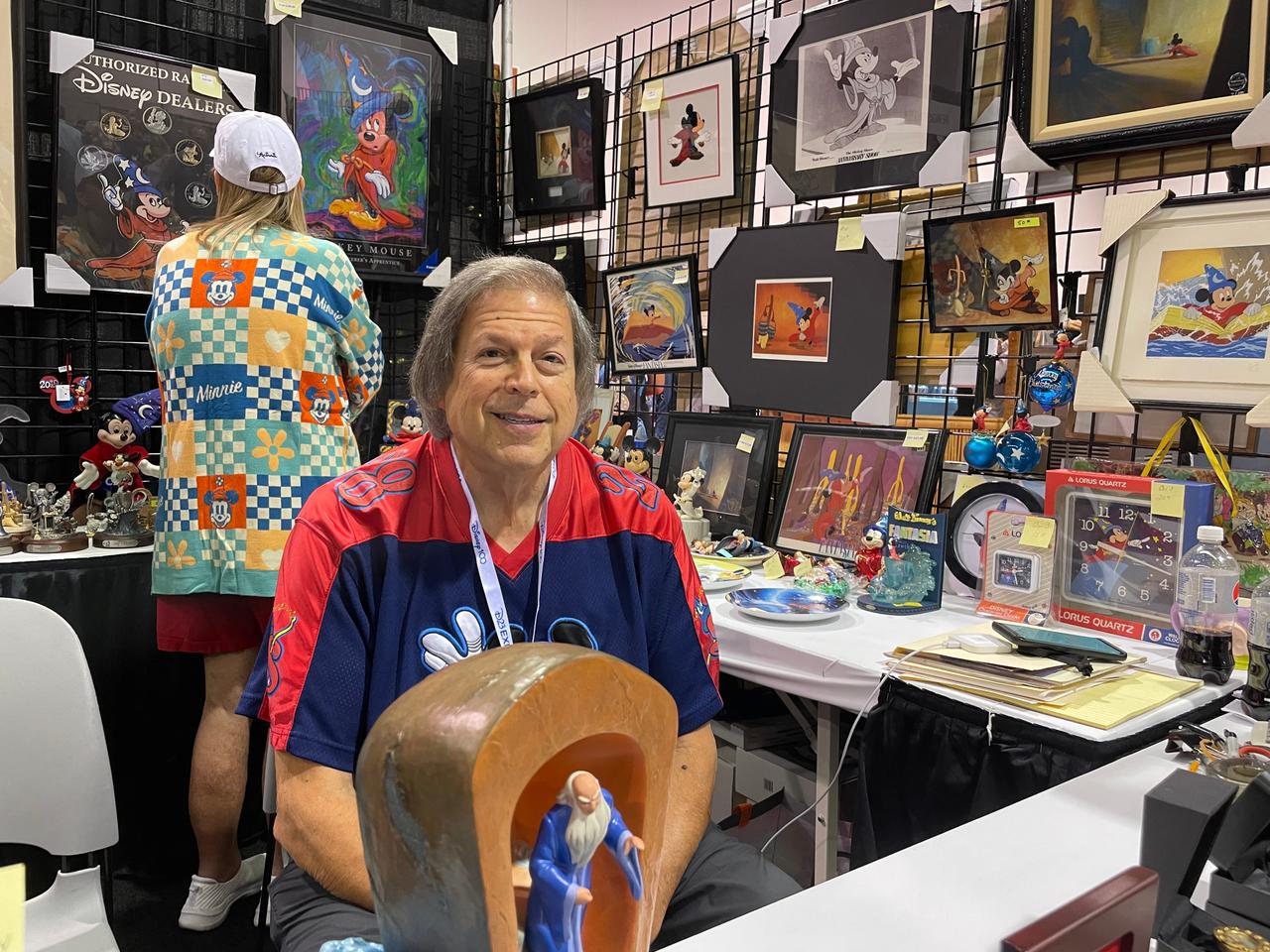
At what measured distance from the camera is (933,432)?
2.20m

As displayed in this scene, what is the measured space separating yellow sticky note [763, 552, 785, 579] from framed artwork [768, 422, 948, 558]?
0.11m

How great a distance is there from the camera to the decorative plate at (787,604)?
1875 mm

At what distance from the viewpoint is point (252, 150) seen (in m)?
1.99

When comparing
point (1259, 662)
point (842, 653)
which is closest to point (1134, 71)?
point (1259, 662)

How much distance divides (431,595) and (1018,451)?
1412 mm

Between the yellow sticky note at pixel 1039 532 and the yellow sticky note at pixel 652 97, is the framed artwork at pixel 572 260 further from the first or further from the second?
the yellow sticky note at pixel 1039 532

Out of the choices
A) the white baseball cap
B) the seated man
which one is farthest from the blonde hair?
the seated man

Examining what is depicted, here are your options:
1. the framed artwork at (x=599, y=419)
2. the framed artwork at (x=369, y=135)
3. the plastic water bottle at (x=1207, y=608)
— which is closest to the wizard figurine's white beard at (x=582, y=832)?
the plastic water bottle at (x=1207, y=608)

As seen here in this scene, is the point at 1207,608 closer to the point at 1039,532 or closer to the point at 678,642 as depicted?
the point at 1039,532

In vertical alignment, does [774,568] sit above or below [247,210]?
below

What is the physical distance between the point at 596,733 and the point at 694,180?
2.60 meters

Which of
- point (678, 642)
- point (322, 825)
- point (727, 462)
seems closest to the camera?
point (322, 825)

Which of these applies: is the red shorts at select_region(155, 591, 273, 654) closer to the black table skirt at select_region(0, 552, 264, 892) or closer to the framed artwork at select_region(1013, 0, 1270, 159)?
the black table skirt at select_region(0, 552, 264, 892)

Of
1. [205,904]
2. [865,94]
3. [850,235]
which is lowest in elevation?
[205,904]
